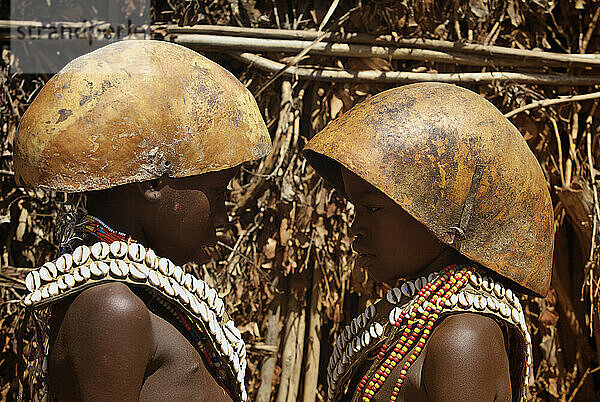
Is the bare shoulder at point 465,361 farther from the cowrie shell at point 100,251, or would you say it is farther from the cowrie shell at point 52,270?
the cowrie shell at point 52,270

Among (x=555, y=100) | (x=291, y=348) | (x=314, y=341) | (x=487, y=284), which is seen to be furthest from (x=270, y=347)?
(x=555, y=100)

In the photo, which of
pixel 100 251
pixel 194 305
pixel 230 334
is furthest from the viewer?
pixel 230 334

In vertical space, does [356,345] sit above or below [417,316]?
below

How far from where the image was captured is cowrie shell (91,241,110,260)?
5.46 ft

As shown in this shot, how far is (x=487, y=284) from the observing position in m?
1.91

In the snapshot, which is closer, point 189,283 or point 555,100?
A: point 189,283

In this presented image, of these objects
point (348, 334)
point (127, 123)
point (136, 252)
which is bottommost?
point (348, 334)

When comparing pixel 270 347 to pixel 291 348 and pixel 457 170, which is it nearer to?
pixel 291 348

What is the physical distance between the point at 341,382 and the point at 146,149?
37.9 inches

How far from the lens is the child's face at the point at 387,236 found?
194 cm

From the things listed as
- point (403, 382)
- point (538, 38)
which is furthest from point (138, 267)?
point (538, 38)

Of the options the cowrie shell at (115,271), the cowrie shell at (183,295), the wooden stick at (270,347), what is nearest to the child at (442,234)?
the cowrie shell at (183,295)

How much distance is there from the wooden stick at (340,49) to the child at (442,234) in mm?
1224

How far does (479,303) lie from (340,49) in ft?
5.50
